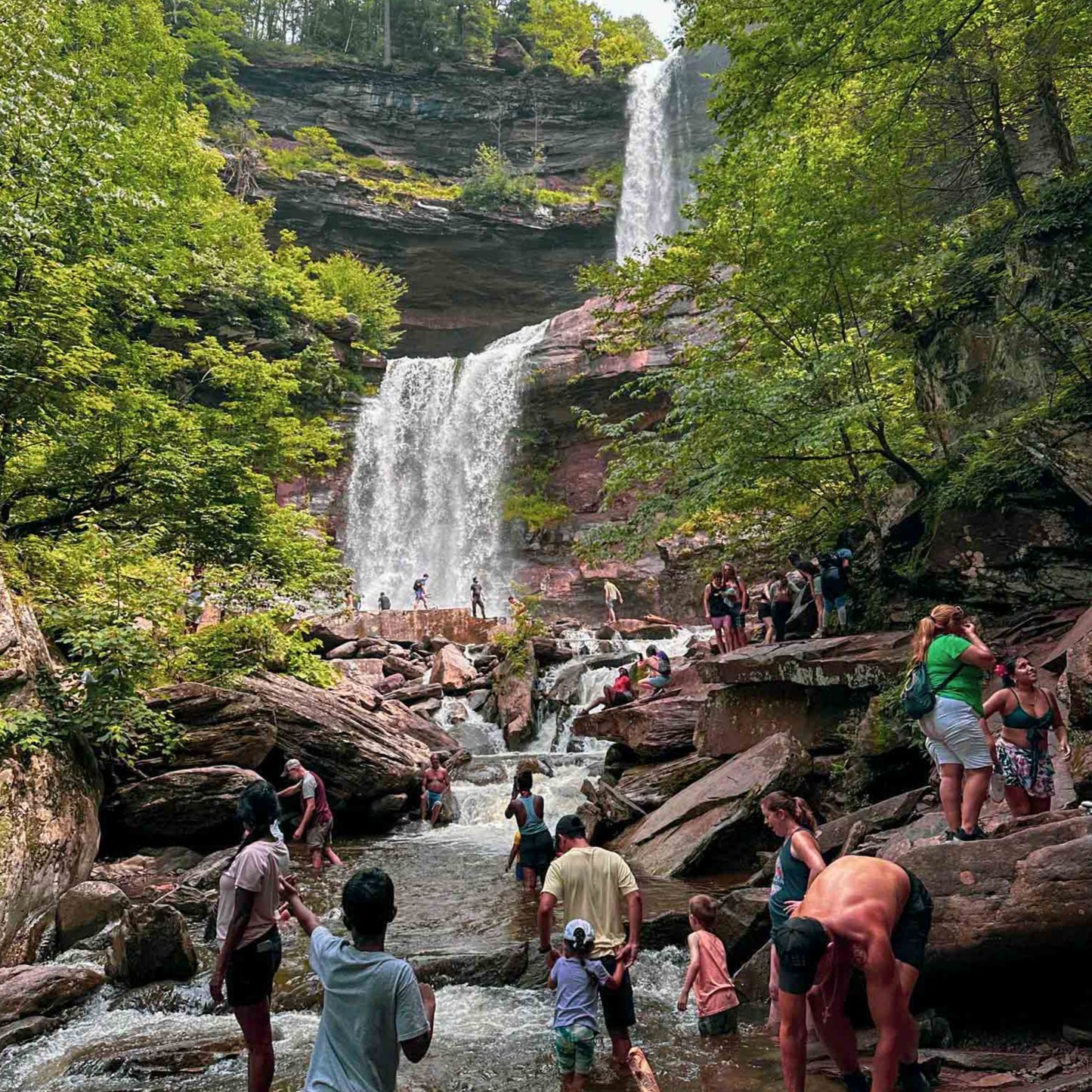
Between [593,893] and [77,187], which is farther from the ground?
[77,187]

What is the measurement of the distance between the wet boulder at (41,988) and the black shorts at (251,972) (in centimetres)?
304

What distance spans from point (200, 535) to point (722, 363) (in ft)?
32.2

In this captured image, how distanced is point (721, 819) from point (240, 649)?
9276 mm

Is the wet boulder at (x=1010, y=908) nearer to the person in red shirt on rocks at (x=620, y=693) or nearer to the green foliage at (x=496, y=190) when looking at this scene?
the person in red shirt on rocks at (x=620, y=693)

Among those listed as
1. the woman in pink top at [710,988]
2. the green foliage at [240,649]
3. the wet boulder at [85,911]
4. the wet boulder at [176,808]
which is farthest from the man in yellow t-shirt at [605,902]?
the green foliage at [240,649]

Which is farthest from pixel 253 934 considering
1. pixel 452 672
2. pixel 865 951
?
pixel 452 672

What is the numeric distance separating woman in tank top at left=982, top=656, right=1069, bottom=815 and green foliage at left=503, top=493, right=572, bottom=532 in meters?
29.1

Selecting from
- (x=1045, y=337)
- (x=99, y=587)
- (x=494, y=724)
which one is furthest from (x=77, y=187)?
(x=1045, y=337)

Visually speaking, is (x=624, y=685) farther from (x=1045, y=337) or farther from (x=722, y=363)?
(x=1045, y=337)

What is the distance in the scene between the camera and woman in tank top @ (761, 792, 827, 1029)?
4.47 metres

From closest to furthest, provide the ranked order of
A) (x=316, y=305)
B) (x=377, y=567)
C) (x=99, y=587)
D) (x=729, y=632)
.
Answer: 1. (x=99, y=587)
2. (x=729, y=632)
3. (x=316, y=305)
4. (x=377, y=567)

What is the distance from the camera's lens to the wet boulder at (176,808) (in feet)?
36.6

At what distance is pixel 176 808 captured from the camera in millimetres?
11430

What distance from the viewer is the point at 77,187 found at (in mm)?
13578
